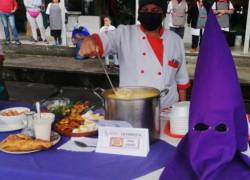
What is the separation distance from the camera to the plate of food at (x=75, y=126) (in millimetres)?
2105

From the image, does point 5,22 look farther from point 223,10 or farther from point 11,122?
point 11,122

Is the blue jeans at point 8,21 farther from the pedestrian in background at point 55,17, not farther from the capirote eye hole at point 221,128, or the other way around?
the capirote eye hole at point 221,128

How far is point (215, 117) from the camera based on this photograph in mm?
1343

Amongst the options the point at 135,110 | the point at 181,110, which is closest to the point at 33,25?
the point at 181,110

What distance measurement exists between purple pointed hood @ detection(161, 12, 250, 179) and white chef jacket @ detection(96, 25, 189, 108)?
4.20 ft

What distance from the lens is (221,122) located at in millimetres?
1337

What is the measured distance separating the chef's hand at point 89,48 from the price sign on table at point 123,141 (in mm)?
509

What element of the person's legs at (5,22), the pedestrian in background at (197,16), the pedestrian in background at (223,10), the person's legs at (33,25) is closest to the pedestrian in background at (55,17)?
the person's legs at (33,25)

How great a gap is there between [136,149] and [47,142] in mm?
454

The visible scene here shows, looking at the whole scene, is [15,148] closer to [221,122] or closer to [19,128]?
[19,128]

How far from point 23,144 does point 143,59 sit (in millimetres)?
1120

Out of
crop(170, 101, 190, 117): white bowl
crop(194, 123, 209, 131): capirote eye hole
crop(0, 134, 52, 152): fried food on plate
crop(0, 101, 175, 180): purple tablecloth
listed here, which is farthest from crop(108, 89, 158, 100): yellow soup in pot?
crop(194, 123, 209, 131): capirote eye hole

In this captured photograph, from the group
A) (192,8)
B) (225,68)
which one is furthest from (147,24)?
(192,8)

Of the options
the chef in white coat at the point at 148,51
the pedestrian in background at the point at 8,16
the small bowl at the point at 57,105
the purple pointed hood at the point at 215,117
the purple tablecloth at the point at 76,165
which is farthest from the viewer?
the pedestrian in background at the point at 8,16
